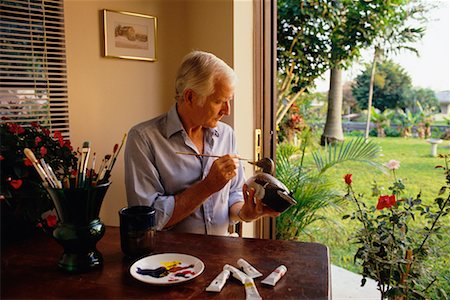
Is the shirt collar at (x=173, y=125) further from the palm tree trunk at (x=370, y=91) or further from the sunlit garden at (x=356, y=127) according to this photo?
the palm tree trunk at (x=370, y=91)

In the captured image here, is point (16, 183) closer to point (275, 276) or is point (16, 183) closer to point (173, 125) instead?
point (173, 125)

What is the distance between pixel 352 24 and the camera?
8.96ft

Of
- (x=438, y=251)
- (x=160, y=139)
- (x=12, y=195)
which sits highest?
(x=160, y=139)

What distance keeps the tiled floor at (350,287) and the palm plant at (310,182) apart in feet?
1.58

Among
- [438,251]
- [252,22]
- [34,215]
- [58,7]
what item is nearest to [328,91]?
[252,22]

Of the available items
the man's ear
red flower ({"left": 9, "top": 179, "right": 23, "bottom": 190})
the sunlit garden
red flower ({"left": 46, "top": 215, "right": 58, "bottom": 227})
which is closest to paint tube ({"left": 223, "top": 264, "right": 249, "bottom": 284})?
red flower ({"left": 46, "top": 215, "right": 58, "bottom": 227})

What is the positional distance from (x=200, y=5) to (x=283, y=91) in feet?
3.37

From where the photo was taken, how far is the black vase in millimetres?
1067

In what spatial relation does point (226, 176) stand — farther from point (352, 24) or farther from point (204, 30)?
point (352, 24)

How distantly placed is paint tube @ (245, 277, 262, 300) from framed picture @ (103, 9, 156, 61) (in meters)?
1.67

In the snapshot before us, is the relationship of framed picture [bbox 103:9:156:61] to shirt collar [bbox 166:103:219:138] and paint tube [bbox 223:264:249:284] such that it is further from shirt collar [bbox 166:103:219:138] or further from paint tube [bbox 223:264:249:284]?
paint tube [bbox 223:264:249:284]

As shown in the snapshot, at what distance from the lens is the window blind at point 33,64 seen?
1847 mm

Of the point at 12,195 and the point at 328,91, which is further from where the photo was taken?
the point at 328,91

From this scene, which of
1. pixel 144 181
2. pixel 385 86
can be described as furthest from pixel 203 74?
pixel 385 86
